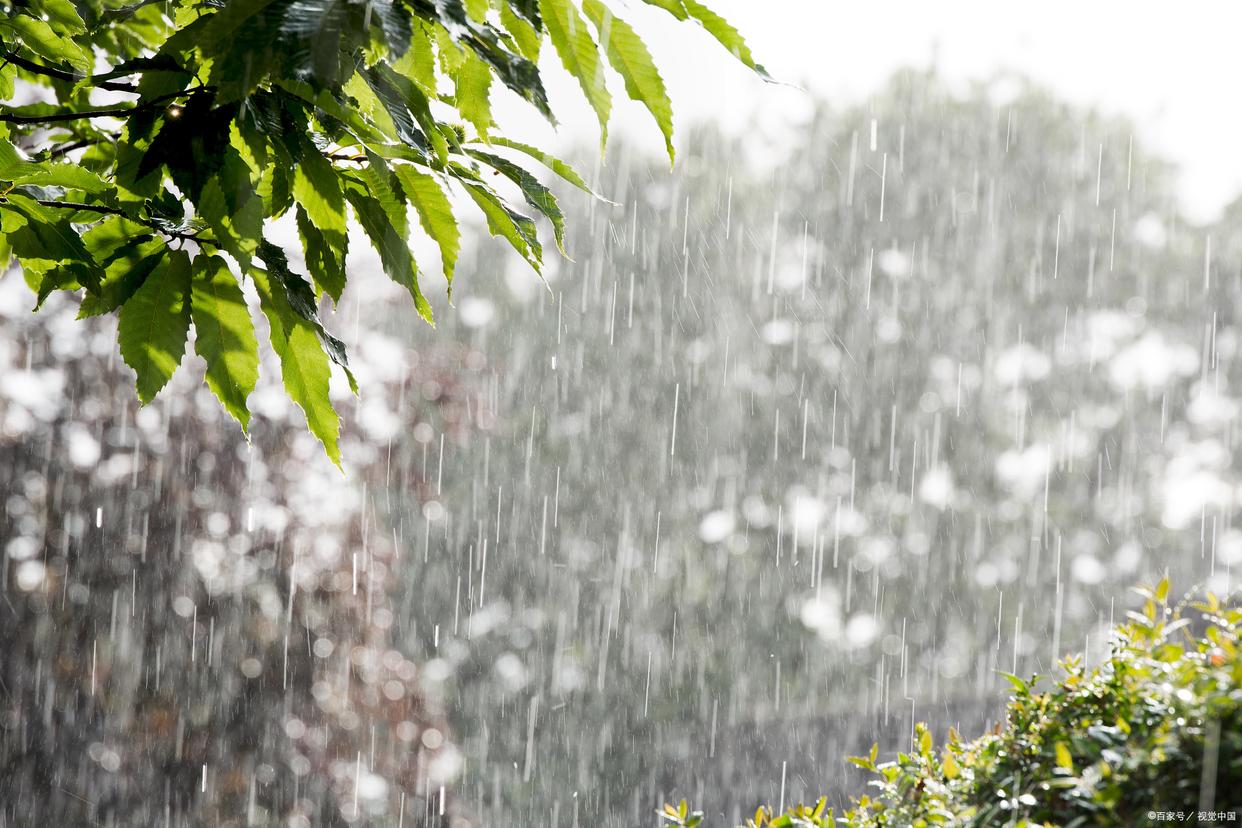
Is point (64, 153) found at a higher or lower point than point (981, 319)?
lower

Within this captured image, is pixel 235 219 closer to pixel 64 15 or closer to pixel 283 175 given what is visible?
pixel 283 175

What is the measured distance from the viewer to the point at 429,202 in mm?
1036

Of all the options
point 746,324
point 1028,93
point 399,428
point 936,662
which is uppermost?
point 1028,93

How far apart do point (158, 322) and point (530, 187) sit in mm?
441

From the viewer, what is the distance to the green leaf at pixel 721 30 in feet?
3.03

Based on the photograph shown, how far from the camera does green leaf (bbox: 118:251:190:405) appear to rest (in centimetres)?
105

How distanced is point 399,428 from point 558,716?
7.64 metres

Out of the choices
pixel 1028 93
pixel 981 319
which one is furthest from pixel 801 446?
pixel 1028 93

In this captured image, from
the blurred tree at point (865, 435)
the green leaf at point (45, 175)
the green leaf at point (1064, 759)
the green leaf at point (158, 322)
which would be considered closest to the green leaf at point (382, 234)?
the green leaf at point (158, 322)

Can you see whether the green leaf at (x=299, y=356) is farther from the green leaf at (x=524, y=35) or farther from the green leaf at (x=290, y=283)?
the green leaf at (x=524, y=35)

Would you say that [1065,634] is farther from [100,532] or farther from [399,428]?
[100,532]

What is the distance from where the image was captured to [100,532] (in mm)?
6539

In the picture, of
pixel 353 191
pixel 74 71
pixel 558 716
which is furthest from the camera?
pixel 558 716

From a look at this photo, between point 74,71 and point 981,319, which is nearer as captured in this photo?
point 74,71
